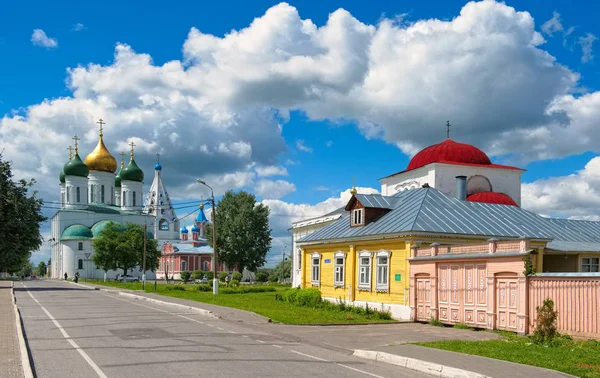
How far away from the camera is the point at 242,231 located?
6662 cm

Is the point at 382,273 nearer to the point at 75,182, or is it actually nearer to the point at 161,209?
the point at 75,182

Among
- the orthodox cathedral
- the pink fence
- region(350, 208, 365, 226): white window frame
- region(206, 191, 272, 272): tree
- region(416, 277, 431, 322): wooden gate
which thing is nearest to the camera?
the pink fence

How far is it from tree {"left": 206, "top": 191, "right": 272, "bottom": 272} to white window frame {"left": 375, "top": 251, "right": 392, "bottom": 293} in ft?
Result: 140

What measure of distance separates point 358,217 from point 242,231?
133 feet

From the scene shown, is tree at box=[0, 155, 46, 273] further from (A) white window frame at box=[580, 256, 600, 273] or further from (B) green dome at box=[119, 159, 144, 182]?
(B) green dome at box=[119, 159, 144, 182]

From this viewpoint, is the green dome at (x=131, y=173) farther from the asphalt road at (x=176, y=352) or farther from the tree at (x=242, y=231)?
the asphalt road at (x=176, y=352)

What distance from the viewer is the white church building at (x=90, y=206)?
287ft

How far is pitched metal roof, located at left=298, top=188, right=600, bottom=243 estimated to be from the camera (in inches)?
935

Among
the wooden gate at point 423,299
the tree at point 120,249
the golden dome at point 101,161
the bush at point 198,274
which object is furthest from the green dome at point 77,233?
the wooden gate at point 423,299

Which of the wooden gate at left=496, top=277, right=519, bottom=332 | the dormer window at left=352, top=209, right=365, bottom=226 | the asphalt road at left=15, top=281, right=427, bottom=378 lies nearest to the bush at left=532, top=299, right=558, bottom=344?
the wooden gate at left=496, top=277, right=519, bottom=332

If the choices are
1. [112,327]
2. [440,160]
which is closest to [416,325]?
[112,327]

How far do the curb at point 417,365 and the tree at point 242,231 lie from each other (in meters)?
53.6

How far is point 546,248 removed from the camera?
22.2 m

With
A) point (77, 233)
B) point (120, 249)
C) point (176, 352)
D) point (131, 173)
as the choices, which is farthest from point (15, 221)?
point (131, 173)
